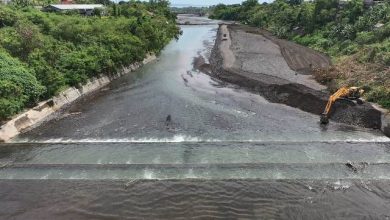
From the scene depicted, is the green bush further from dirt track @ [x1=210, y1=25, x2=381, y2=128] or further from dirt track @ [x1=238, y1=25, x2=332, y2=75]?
dirt track @ [x1=238, y1=25, x2=332, y2=75]

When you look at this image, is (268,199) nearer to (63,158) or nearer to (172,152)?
(172,152)

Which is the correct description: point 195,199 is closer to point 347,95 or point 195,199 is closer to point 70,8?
point 347,95

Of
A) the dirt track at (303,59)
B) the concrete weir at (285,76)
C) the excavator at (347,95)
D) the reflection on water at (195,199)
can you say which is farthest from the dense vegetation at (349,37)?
the reflection on water at (195,199)

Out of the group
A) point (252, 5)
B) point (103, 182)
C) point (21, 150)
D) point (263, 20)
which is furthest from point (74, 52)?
point (252, 5)

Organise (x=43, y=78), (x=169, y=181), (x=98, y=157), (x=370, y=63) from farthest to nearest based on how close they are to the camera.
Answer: (x=370, y=63) < (x=43, y=78) < (x=98, y=157) < (x=169, y=181)

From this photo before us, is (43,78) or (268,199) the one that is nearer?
(268,199)

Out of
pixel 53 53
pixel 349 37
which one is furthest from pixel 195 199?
pixel 349 37

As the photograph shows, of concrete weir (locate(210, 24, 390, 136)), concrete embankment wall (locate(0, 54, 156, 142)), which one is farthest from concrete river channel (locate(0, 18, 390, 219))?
concrete weir (locate(210, 24, 390, 136))

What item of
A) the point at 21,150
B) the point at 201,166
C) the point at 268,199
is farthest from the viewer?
the point at 21,150

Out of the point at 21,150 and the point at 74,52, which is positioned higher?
the point at 74,52
